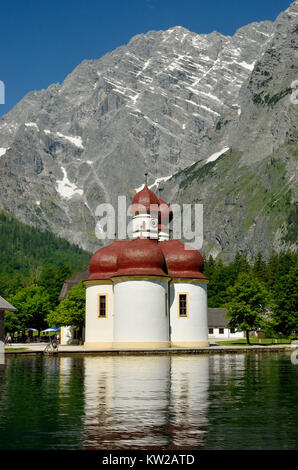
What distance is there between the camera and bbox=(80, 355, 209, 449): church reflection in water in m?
13.5

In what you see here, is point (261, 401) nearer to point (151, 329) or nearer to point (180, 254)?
point (151, 329)

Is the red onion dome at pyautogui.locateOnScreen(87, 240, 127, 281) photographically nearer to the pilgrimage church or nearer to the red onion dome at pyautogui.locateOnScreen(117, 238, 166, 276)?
the pilgrimage church

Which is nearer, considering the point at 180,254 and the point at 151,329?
the point at 151,329

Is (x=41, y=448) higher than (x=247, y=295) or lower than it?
lower

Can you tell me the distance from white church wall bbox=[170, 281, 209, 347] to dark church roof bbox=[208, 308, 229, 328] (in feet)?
→ 172

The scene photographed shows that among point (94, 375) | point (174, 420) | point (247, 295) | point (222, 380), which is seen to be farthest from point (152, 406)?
point (247, 295)

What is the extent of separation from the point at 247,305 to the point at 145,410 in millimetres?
51590

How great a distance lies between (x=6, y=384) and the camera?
2553 cm

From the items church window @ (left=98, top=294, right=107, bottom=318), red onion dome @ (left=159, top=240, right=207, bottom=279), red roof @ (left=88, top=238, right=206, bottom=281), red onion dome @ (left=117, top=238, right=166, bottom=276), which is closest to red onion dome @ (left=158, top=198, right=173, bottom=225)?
red roof @ (left=88, top=238, right=206, bottom=281)

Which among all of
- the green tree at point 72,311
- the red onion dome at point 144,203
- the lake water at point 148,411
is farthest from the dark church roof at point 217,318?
the lake water at point 148,411

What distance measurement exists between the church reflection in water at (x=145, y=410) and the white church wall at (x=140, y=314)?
2478 centimetres

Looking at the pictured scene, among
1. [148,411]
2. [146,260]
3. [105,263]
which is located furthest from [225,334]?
[148,411]
